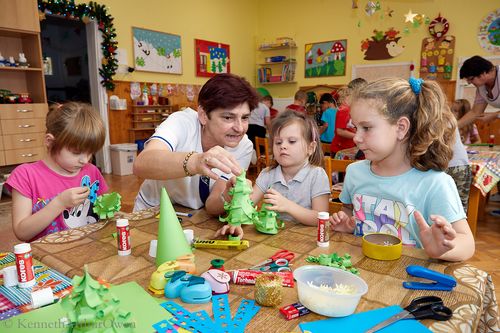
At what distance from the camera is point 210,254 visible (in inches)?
45.4

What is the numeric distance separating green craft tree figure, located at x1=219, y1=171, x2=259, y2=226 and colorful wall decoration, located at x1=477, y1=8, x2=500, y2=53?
6.43 metres

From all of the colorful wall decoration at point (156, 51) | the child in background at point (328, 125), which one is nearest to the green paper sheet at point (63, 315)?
the child in background at point (328, 125)

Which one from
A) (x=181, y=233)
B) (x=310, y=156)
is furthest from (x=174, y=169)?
(x=310, y=156)

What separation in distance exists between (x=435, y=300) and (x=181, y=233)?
704mm

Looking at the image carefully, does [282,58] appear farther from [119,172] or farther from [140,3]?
[119,172]

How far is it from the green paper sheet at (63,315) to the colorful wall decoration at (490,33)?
6964 millimetres

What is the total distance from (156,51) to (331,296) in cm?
646

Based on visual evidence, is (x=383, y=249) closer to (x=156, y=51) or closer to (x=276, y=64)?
(x=156, y=51)

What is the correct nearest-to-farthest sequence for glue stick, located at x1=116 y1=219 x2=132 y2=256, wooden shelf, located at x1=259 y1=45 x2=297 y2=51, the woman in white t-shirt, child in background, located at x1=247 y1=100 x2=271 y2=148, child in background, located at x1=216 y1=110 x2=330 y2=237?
1. glue stick, located at x1=116 y1=219 x2=132 y2=256
2. the woman in white t-shirt
3. child in background, located at x1=216 y1=110 x2=330 y2=237
4. child in background, located at x1=247 y1=100 x2=271 y2=148
5. wooden shelf, located at x1=259 y1=45 x2=297 y2=51

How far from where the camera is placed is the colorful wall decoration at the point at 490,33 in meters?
5.75

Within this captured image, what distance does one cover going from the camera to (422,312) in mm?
788

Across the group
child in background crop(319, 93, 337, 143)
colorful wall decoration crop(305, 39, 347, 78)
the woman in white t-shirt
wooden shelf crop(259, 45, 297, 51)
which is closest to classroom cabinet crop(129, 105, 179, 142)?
wooden shelf crop(259, 45, 297, 51)

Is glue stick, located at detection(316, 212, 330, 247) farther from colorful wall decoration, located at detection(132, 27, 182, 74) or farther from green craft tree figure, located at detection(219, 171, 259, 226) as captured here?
colorful wall decoration, located at detection(132, 27, 182, 74)

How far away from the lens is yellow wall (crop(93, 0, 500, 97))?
6.03 m
